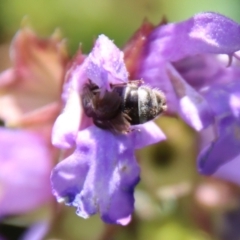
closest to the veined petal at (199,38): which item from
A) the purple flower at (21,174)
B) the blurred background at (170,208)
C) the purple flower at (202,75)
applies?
the purple flower at (202,75)

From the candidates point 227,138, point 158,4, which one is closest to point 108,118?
point 227,138

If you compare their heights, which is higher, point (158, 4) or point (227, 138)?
point (227, 138)

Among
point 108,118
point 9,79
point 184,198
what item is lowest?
point 184,198

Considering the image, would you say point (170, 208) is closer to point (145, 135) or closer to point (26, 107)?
point (26, 107)

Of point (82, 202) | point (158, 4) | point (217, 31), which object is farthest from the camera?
point (158, 4)

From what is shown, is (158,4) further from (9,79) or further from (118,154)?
(118,154)

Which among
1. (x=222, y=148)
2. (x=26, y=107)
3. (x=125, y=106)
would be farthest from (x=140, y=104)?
(x=26, y=107)
